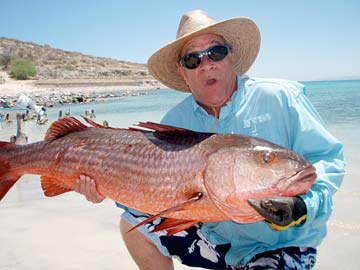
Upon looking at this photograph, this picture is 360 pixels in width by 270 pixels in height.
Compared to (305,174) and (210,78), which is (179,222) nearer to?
(305,174)

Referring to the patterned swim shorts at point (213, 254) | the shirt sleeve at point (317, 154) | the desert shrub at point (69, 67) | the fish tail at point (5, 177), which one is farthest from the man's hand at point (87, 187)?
the desert shrub at point (69, 67)

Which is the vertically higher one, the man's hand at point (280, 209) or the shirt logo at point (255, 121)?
the shirt logo at point (255, 121)

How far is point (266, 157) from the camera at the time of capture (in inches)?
97.3

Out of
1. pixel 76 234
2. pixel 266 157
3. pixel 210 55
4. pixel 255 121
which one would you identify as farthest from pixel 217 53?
pixel 76 234

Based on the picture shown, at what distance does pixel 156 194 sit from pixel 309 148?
1087mm

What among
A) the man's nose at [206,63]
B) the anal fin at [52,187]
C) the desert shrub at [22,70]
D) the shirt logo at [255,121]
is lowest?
the desert shrub at [22,70]

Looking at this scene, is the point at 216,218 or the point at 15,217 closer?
the point at 216,218

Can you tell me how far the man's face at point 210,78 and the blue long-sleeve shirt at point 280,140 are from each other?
0.09 metres

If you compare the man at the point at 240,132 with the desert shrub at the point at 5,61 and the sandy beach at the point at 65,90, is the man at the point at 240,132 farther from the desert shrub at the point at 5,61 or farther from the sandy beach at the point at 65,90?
the desert shrub at the point at 5,61

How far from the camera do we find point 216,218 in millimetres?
2621

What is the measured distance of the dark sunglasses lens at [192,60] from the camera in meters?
3.36

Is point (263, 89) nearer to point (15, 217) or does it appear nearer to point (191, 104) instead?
point (191, 104)

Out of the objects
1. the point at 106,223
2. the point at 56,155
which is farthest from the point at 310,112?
the point at 106,223

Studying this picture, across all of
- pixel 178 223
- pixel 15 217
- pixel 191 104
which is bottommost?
pixel 15 217
